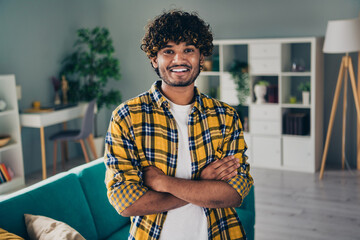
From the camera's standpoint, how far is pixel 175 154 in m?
1.48

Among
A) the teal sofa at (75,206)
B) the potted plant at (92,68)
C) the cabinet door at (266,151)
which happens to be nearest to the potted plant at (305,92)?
the cabinet door at (266,151)

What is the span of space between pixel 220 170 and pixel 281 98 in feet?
12.6

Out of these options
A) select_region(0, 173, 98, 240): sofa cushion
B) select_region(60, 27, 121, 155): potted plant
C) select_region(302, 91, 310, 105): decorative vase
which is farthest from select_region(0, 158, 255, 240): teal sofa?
select_region(60, 27, 121, 155): potted plant

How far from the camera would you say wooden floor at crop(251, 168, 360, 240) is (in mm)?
3447

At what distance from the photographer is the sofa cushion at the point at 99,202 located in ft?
8.18

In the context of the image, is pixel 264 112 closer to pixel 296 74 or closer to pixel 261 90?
pixel 261 90

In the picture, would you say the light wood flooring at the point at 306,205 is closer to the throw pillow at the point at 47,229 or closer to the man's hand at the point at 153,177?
the throw pillow at the point at 47,229

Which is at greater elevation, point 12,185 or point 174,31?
point 174,31

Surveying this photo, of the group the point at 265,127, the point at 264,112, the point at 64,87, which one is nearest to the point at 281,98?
the point at 264,112

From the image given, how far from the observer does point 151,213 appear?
1.45 metres

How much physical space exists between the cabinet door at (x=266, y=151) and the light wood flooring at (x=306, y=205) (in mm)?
Answer: 126

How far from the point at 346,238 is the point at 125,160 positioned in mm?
2485

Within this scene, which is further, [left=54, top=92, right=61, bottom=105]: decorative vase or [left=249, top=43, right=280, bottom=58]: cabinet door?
[left=54, top=92, right=61, bottom=105]: decorative vase

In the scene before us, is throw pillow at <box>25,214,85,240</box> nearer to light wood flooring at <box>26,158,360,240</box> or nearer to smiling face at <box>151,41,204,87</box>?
smiling face at <box>151,41,204,87</box>
